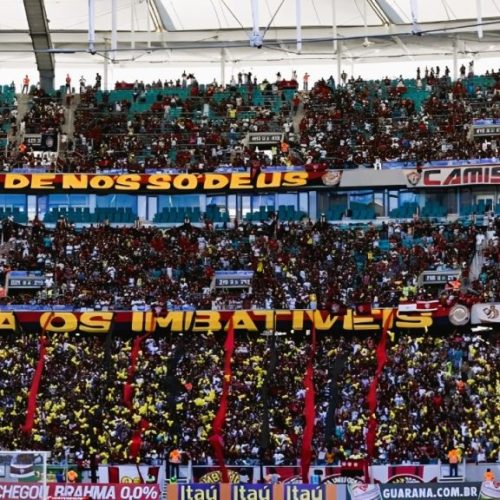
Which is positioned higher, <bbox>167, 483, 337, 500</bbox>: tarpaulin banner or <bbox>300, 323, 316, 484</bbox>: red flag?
<bbox>300, 323, 316, 484</bbox>: red flag

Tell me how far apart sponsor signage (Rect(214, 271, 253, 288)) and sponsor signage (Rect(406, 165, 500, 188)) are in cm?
831

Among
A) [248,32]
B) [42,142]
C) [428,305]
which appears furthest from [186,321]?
[248,32]

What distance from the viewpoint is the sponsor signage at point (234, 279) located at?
169ft

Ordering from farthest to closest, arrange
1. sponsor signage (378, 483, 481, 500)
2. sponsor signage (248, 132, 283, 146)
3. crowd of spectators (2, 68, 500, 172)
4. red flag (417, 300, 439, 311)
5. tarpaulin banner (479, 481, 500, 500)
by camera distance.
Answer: sponsor signage (248, 132, 283, 146) → crowd of spectators (2, 68, 500, 172) → red flag (417, 300, 439, 311) → tarpaulin banner (479, 481, 500, 500) → sponsor signage (378, 483, 481, 500)

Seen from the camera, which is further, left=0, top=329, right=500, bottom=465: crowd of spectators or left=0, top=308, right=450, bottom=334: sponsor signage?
left=0, top=308, right=450, bottom=334: sponsor signage

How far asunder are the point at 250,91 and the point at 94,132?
7.85 m

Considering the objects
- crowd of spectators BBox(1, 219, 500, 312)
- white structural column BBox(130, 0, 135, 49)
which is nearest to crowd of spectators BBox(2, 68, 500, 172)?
white structural column BBox(130, 0, 135, 49)

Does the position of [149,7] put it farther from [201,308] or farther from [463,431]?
[463,431]

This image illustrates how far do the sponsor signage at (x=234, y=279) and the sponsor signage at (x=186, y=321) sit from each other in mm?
2986

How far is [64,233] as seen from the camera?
2157 inches

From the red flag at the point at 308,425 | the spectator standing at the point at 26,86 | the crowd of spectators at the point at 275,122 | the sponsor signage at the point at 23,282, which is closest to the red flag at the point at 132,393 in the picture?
the red flag at the point at 308,425

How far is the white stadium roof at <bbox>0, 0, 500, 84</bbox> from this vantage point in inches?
2451

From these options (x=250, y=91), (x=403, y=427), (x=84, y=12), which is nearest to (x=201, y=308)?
(x=403, y=427)

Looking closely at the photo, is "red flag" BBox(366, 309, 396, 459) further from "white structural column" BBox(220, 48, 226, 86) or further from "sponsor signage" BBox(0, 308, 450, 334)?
"white structural column" BBox(220, 48, 226, 86)
